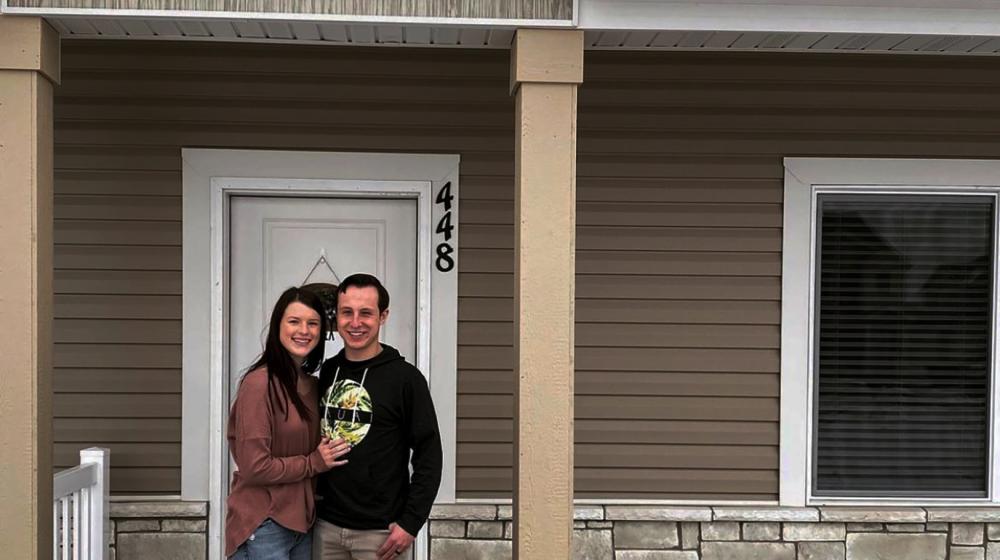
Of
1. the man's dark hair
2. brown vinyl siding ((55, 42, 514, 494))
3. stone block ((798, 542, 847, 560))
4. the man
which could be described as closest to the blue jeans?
the man

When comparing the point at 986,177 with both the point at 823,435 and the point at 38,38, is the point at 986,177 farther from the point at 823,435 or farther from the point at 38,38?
the point at 38,38

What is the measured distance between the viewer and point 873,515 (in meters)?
4.57

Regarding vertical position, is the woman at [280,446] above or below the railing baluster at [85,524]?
above

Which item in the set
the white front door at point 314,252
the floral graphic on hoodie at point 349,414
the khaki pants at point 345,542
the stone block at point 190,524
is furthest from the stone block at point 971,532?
the stone block at point 190,524

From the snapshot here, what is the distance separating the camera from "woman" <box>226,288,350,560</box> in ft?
9.66

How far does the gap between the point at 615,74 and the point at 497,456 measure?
6.36 feet

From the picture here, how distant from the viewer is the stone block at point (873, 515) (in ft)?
15.0

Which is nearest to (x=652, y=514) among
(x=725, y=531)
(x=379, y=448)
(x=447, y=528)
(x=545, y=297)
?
(x=725, y=531)

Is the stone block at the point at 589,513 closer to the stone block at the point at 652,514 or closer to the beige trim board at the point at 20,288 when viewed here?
the stone block at the point at 652,514

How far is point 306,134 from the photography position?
4.50m

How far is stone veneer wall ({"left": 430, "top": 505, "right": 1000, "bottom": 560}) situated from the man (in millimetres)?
1645

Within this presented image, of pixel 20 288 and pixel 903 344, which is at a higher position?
pixel 20 288

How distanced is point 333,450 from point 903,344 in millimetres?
3043

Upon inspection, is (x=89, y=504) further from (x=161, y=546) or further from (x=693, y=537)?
(x=693, y=537)
